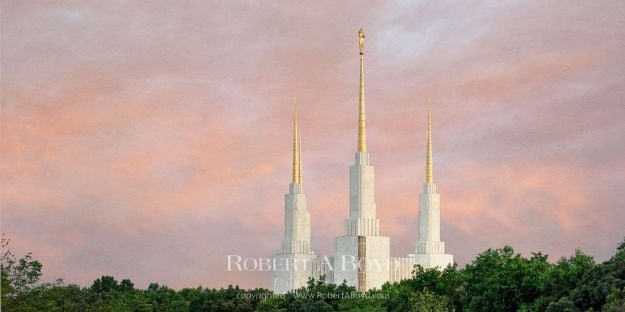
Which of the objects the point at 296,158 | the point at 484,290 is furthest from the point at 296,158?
the point at 484,290

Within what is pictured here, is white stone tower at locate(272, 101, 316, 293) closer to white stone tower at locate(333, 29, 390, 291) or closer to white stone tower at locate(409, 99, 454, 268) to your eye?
white stone tower at locate(333, 29, 390, 291)

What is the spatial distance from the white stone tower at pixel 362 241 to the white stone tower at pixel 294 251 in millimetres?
2758

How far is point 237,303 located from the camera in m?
67.4

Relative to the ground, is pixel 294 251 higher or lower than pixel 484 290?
higher

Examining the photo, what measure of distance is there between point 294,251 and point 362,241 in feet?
18.6

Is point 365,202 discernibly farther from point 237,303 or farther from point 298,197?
point 237,303

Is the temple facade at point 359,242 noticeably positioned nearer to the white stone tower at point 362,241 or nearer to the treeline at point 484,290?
the white stone tower at point 362,241

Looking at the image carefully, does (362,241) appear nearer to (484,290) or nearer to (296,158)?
(296,158)

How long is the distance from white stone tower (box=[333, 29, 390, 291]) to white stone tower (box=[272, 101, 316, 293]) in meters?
2.76

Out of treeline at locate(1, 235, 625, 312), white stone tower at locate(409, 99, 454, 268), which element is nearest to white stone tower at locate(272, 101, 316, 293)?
white stone tower at locate(409, 99, 454, 268)

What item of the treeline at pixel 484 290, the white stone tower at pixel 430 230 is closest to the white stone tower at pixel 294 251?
the white stone tower at pixel 430 230

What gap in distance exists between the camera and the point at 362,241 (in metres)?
74.7

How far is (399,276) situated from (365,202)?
6419mm

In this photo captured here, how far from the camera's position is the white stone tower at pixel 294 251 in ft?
254
